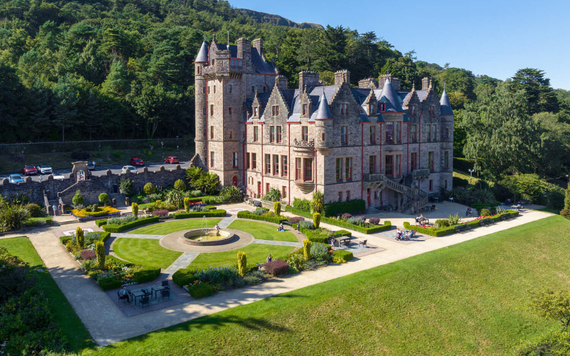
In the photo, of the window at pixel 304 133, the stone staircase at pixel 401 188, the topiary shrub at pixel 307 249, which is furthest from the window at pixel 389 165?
the topiary shrub at pixel 307 249

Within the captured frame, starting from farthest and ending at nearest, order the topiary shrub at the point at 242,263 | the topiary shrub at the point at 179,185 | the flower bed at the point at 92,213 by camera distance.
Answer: the topiary shrub at the point at 179,185 < the flower bed at the point at 92,213 < the topiary shrub at the point at 242,263

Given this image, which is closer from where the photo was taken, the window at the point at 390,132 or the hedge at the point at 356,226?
the hedge at the point at 356,226

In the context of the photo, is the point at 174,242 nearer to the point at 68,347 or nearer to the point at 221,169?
the point at 68,347

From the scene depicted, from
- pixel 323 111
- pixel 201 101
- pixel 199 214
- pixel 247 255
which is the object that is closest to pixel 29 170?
pixel 201 101

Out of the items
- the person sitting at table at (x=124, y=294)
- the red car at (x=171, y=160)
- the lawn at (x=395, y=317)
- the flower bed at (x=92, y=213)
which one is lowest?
the lawn at (x=395, y=317)

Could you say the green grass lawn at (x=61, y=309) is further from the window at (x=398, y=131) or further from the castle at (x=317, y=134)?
the window at (x=398, y=131)

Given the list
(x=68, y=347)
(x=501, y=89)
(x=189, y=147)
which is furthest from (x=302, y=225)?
(x=189, y=147)
